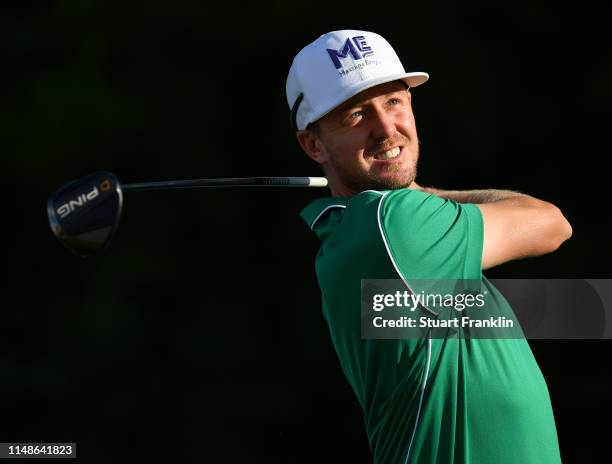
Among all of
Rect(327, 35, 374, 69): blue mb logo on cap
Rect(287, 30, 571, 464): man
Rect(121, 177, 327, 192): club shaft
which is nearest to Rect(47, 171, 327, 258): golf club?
Rect(121, 177, 327, 192): club shaft

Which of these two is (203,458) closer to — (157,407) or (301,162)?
(157,407)

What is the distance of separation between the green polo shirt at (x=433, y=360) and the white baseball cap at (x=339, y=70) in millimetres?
266

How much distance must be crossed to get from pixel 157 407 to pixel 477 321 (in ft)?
9.13

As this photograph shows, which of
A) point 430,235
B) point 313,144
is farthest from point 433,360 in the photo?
point 313,144

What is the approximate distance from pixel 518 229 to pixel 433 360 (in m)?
0.29

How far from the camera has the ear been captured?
2.17 metres

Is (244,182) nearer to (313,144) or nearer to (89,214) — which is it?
(313,144)

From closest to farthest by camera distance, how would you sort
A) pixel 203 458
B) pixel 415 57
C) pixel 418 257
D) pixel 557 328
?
1. pixel 418 257
2. pixel 557 328
3. pixel 415 57
4. pixel 203 458

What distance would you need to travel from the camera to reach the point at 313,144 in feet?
7.22

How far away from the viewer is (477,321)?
1847 millimetres

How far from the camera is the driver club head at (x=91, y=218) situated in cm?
199

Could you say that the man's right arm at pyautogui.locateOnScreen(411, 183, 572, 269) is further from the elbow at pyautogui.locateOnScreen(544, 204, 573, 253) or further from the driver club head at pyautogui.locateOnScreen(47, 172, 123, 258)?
the driver club head at pyautogui.locateOnScreen(47, 172, 123, 258)

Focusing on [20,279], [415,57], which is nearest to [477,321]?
[415,57]

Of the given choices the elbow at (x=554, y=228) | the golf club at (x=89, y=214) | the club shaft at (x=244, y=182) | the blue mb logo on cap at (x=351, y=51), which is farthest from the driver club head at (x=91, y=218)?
the elbow at (x=554, y=228)
